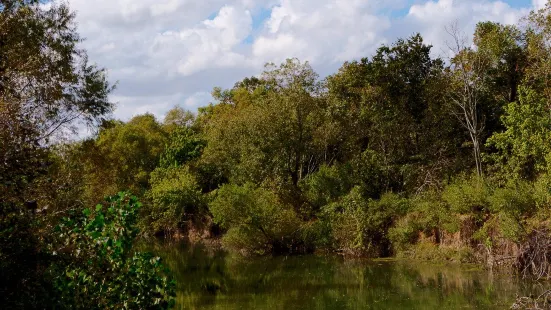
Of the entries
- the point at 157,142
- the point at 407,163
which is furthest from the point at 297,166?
the point at 157,142

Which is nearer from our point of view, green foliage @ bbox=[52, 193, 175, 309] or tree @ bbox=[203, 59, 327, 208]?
green foliage @ bbox=[52, 193, 175, 309]

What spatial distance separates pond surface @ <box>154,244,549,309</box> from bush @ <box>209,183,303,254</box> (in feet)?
4.07

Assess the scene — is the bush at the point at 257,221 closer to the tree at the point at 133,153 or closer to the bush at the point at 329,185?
the bush at the point at 329,185

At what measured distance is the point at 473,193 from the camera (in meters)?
25.8

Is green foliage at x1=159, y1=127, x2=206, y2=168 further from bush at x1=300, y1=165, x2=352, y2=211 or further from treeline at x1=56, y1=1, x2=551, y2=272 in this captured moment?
bush at x1=300, y1=165, x2=352, y2=211

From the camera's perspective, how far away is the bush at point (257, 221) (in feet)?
102

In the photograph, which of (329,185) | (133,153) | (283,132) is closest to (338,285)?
(329,185)

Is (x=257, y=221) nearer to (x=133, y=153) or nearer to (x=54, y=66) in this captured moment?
(x=54, y=66)

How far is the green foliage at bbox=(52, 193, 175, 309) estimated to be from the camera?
23.3 feet

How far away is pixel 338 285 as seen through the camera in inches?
880

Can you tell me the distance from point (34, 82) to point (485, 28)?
23.7 metres

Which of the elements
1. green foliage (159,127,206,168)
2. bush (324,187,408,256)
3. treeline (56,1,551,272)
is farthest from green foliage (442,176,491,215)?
→ green foliage (159,127,206,168)

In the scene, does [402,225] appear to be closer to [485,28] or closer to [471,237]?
[471,237]

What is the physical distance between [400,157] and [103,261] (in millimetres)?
27849
